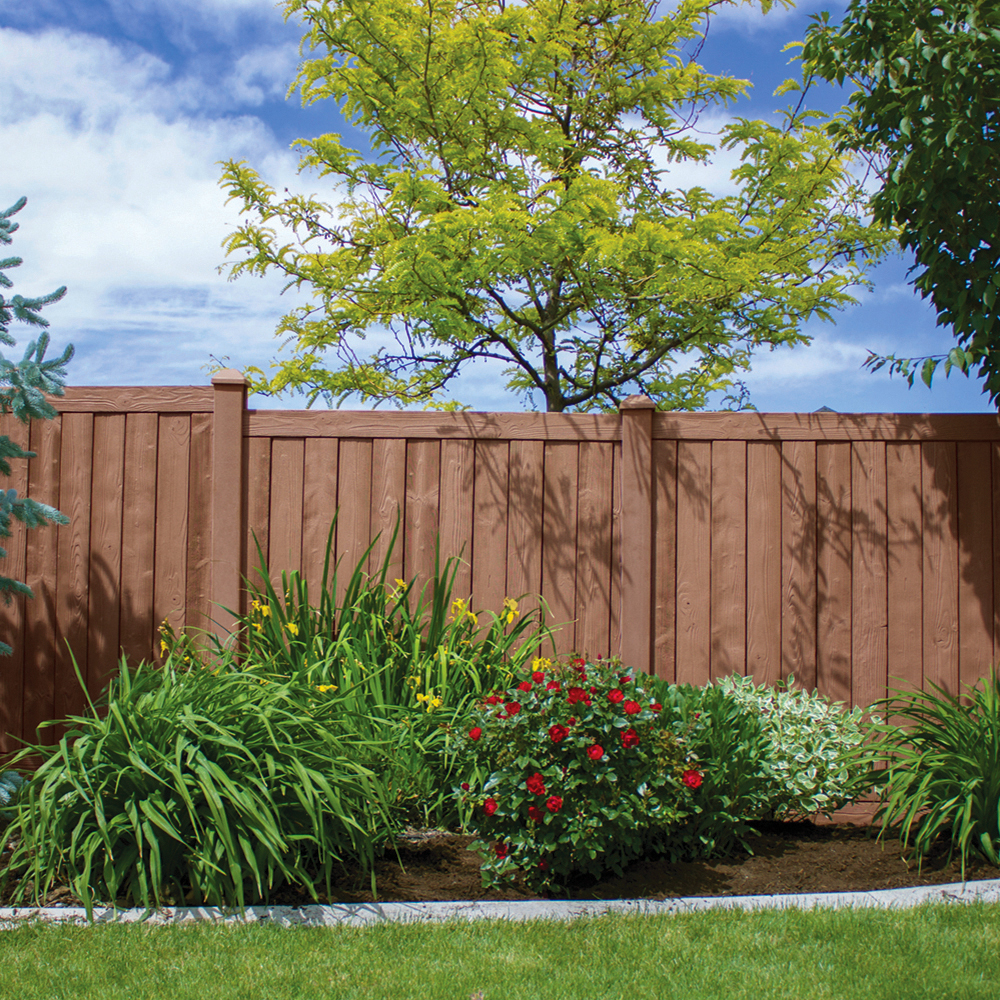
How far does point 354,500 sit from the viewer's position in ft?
15.9

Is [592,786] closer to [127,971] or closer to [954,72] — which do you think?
[127,971]

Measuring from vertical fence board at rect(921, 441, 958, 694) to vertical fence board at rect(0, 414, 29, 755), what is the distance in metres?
5.06

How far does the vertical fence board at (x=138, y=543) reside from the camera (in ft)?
16.1

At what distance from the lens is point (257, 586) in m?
4.87

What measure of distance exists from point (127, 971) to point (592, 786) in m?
1.67

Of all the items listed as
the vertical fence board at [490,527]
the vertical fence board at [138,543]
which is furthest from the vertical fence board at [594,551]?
the vertical fence board at [138,543]

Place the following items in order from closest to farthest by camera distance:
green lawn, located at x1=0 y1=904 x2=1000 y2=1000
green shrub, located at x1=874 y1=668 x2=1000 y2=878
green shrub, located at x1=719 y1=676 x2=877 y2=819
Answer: green lawn, located at x1=0 y1=904 x2=1000 y2=1000 → green shrub, located at x1=874 y1=668 x2=1000 y2=878 → green shrub, located at x1=719 y1=676 x2=877 y2=819

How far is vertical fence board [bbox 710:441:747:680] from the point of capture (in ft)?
15.9

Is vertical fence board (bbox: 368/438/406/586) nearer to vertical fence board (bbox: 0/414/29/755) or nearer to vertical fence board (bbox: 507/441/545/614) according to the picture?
vertical fence board (bbox: 507/441/545/614)

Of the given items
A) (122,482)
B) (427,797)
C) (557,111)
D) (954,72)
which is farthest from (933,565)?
(557,111)

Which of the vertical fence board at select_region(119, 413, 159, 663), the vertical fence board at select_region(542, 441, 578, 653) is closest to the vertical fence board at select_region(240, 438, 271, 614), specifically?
the vertical fence board at select_region(119, 413, 159, 663)

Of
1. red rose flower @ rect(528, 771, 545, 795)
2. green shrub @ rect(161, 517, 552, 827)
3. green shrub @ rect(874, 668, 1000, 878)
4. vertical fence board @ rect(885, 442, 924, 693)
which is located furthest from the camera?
vertical fence board @ rect(885, 442, 924, 693)

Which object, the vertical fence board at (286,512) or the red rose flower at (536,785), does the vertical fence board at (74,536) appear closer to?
the vertical fence board at (286,512)

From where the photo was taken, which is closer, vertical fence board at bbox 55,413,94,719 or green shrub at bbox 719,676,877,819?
green shrub at bbox 719,676,877,819
